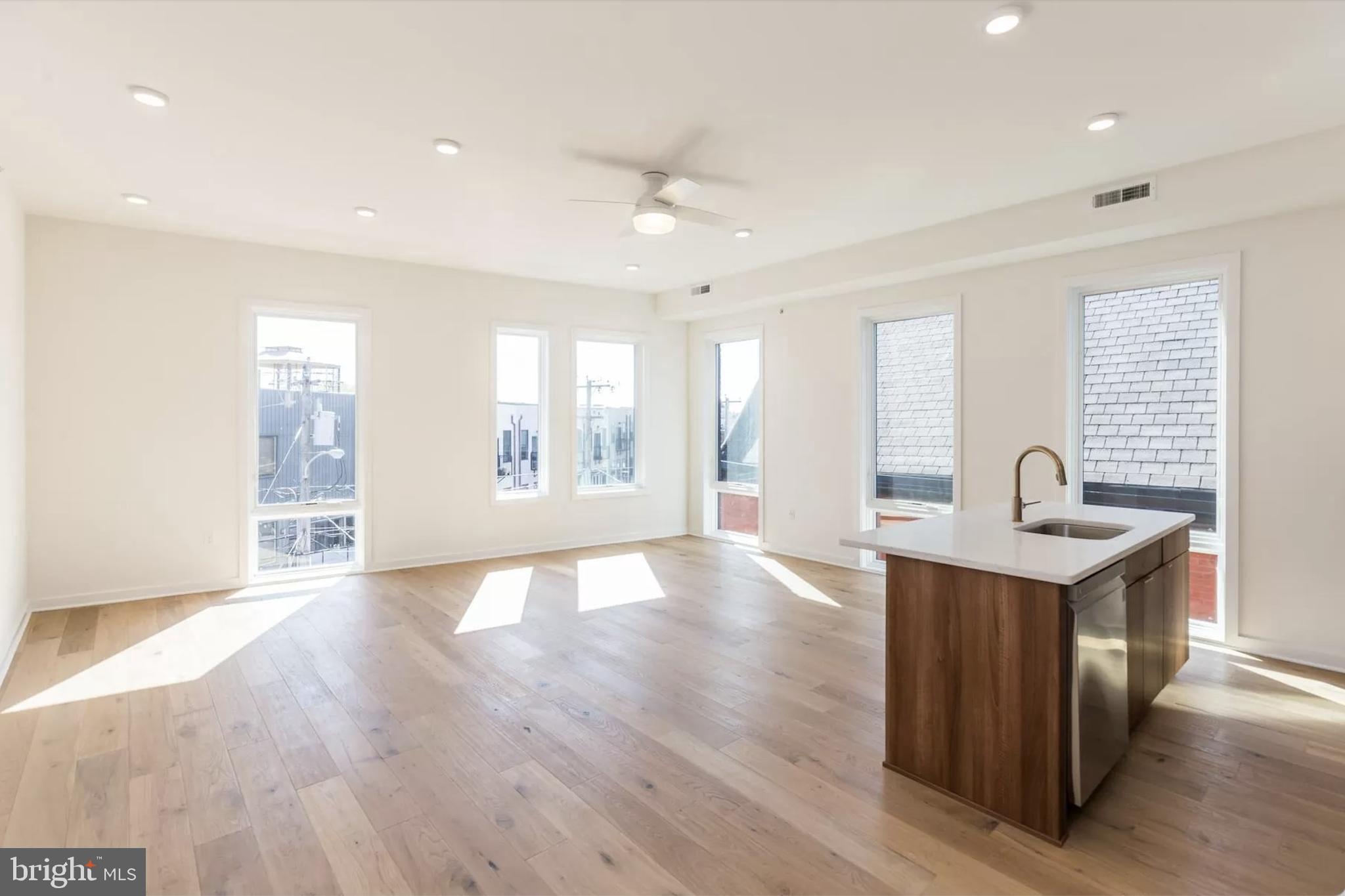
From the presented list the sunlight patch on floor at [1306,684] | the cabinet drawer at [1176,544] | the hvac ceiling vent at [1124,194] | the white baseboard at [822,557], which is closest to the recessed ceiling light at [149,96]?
the cabinet drawer at [1176,544]

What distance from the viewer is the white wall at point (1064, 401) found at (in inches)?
141

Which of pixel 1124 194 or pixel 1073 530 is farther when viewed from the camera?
pixel 1124 194

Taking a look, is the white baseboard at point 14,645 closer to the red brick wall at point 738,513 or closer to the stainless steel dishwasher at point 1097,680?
the stainless steel dishwasher at point 1097,680

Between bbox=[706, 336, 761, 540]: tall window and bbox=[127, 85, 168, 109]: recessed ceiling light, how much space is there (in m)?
5.15

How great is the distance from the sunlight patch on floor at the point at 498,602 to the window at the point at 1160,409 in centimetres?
415

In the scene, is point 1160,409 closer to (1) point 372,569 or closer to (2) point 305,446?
(1) point 372,569

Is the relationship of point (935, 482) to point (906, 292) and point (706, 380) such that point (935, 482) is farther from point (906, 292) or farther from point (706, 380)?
point (706, 380)

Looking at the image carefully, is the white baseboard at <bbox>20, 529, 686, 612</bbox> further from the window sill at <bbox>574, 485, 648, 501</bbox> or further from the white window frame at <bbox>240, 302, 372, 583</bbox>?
the window sill at <bbox>574, 485, 648, 501</bbox>

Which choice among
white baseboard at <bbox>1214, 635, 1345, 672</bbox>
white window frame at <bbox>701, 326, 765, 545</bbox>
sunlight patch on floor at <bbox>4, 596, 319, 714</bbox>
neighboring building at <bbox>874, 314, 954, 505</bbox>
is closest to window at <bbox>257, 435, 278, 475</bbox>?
sunlight patch on floor at <bbox>4, 596, 319, 714</bbox>

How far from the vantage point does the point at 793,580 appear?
5.57 metres

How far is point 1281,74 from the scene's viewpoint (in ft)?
8.93

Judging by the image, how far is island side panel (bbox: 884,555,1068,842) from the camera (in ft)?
6.70

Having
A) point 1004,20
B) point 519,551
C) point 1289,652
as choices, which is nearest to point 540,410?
point 519,551

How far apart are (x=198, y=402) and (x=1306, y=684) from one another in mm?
7459
